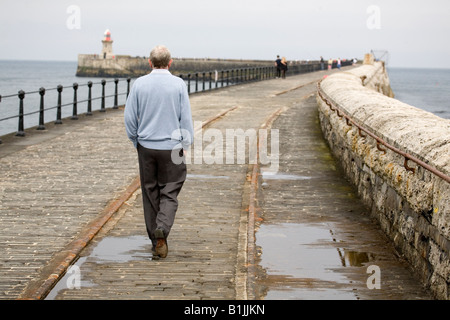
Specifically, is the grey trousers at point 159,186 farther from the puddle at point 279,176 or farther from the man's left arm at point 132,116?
the puddle at point 279,176

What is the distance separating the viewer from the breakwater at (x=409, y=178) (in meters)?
5.84

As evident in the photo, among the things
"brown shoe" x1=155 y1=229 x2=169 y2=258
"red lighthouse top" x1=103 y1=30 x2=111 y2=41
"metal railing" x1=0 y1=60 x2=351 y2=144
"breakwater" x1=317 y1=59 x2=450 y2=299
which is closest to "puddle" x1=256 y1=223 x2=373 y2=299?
"breakwater" x1=317 y1=59 x2=450 y2=299

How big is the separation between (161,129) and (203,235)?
148cm

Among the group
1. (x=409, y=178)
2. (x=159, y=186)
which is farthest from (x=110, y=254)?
(x=409, y=178)

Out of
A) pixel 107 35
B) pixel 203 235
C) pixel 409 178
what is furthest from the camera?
pixel 107 35

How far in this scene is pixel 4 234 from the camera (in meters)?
7.77

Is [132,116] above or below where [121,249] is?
above

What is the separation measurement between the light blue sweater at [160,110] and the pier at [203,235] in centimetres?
116

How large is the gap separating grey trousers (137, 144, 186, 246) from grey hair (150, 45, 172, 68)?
2.70 ft

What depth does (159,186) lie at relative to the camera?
23.6ft

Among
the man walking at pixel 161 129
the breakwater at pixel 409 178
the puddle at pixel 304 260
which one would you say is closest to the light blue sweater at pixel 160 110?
the man walking at pixel 161 129

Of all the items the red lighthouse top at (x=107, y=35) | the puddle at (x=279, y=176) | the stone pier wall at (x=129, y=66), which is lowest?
the puddle at (x=279, y=176)

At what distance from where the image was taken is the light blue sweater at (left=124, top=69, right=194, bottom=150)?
7.01 metres

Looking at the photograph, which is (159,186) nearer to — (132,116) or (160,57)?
(132,116)
